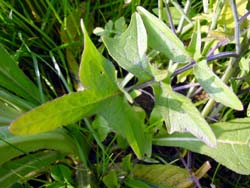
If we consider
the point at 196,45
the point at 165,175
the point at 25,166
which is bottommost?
the point at 165,175

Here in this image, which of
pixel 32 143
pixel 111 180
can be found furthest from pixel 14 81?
pixel 111 180

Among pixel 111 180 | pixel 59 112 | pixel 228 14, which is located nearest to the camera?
pixel 59 112

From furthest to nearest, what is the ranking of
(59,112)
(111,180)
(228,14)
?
(111,180)
(228,14)
(59,112)

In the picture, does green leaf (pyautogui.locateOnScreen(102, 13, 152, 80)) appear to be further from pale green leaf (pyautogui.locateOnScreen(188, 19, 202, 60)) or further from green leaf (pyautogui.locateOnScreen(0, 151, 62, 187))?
green leaf (pyautogui.locateOnScreen(0, 151, 62, 187))

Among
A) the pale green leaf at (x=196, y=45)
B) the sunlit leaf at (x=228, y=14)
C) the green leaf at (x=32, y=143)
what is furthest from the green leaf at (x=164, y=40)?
the green leaf at (x=32, y=143)

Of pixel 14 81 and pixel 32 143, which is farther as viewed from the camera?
pixel 14 81

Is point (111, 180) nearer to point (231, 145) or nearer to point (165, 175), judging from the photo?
point (165, 175)

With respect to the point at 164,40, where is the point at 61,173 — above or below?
below

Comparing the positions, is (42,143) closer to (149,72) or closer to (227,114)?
(149,72)
